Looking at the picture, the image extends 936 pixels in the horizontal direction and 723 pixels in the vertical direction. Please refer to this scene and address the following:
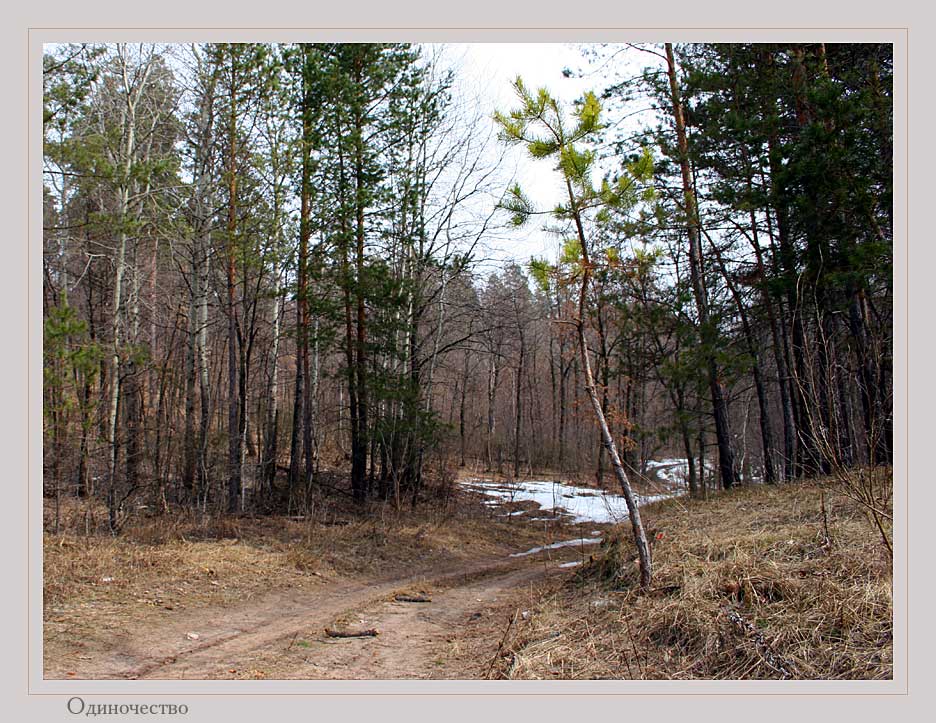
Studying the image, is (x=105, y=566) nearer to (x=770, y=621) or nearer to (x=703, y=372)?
(x=770, y=621)

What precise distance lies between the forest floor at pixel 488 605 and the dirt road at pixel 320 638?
0.02m

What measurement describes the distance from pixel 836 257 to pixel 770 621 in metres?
6.48

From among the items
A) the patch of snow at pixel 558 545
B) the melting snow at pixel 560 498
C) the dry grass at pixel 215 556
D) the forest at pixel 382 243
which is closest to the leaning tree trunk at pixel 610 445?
the forest at pixel 382 243

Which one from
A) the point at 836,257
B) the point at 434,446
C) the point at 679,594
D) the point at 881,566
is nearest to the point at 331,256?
the point at 434,446

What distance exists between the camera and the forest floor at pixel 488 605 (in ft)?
14.4

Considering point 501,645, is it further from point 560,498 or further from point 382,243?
point 560,498

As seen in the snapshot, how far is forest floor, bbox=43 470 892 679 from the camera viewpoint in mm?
4383

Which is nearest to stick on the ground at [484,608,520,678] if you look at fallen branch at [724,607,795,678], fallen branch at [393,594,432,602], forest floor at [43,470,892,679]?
forest floor at [43,470,892,679]

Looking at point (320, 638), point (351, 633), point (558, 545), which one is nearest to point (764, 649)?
point (351, 633)

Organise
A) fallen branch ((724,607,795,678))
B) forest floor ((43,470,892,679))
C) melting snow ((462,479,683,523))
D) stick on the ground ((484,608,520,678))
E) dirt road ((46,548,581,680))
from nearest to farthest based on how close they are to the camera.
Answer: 1. fallen branch ((724,607,795,678))
2. forest floor ((43,470,892,679))
3. stick on the ground ((484,608,520,678))
4. dirt road ((46,548,581,680))
5. melting snow ((462,479,683,523))

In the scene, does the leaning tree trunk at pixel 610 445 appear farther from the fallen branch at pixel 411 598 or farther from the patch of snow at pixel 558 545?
the patch of snow at pixel 558 545

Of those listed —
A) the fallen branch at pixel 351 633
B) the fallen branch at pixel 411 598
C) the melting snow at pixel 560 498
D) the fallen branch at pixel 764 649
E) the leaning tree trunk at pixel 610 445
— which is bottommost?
the melting snow at pixel 560 498

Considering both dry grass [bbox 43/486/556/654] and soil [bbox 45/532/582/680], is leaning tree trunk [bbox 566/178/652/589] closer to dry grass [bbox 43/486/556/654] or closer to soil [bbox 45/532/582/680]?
soil [bbox 45/532/582/680]

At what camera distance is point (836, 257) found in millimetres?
9078
